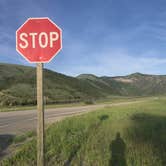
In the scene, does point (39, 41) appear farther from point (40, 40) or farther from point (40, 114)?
point (40, 114)

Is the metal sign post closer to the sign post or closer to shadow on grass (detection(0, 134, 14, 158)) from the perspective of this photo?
the sign post

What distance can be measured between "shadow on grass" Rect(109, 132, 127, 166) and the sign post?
137 inches

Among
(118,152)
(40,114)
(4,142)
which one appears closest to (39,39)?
(40,114)

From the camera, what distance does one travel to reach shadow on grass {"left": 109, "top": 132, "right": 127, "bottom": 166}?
6.98 meters

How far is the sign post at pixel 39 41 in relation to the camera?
395 centimetres

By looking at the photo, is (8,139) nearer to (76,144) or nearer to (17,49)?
(76,144)

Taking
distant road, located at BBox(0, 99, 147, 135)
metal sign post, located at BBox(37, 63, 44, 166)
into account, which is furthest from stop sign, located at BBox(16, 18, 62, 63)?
distant road, located at BBox(0, 99, 147, 135)

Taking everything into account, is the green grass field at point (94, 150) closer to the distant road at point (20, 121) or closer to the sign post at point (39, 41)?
the distant road at point (20, 121)

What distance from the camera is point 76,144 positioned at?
352 inches

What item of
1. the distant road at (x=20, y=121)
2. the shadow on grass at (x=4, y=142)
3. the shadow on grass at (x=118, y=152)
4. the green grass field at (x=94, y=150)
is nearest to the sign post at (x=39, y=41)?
the green grass field at (x=94, y=150)

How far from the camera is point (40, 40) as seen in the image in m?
3.94

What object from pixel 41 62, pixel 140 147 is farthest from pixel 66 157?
pixel 41 62

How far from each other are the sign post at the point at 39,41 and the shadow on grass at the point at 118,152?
3.48 meters

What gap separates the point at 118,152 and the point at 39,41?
15.9 ft
